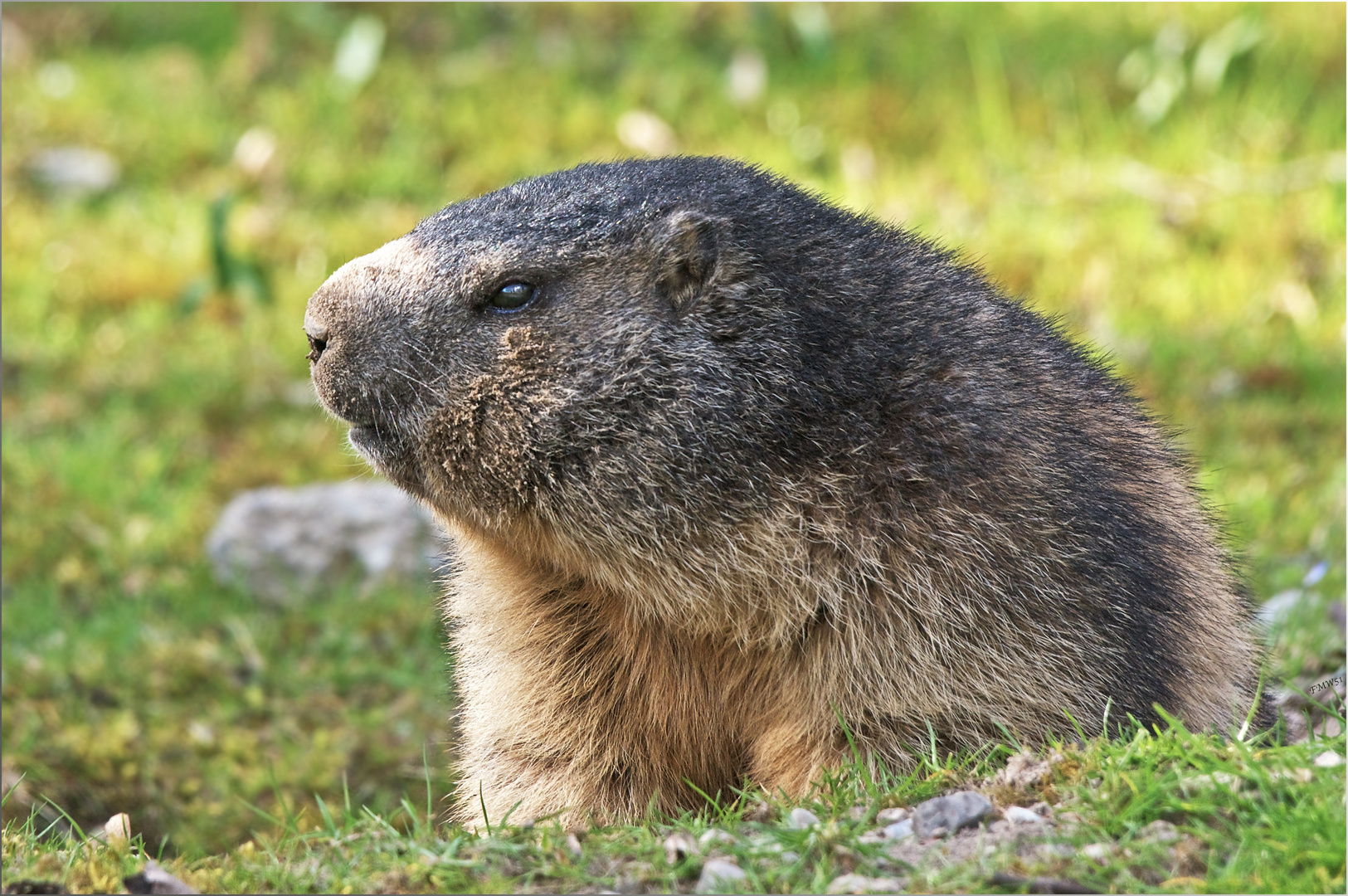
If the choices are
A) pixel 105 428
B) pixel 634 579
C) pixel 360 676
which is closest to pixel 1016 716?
pixel 634 579

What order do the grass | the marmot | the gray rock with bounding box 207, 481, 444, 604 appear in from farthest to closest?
the gray rock with bounding box 207, 481, 444, 604 → the marmot → the grass

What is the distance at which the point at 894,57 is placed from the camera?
10898mm

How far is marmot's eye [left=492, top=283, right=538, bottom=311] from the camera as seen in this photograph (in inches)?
159

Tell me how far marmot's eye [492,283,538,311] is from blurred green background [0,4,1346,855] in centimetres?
241

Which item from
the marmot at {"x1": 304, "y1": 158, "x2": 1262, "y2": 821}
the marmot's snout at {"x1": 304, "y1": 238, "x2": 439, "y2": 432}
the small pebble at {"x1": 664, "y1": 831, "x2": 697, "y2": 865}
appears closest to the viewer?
the small pebble at {"x1": 664, "y1": 831, "x2": 697, "y2": 865}

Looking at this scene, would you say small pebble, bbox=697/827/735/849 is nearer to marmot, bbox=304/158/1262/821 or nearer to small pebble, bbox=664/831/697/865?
small pebble, bbox=664/831/697/865

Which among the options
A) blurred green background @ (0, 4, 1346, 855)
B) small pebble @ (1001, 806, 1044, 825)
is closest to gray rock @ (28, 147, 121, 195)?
blurred green background @ (0, 4, 1346, 855)

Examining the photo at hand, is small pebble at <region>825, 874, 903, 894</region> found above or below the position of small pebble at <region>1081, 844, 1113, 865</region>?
below

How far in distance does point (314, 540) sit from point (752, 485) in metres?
3.91

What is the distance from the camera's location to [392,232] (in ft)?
31.9

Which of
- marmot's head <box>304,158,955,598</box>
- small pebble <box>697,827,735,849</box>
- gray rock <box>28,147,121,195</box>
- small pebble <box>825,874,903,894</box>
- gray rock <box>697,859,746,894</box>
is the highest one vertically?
gray rock <box>28,147,121,195</box>

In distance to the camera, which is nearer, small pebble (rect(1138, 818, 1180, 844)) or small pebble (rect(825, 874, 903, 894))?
small pebble (rect(825, 874, 903, 894))

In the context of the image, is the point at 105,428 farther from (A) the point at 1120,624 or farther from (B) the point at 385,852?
(A) the point at 1120,624

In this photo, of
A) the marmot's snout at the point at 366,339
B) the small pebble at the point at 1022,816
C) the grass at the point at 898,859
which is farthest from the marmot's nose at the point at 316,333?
the small pebble at the point at 1022,816
